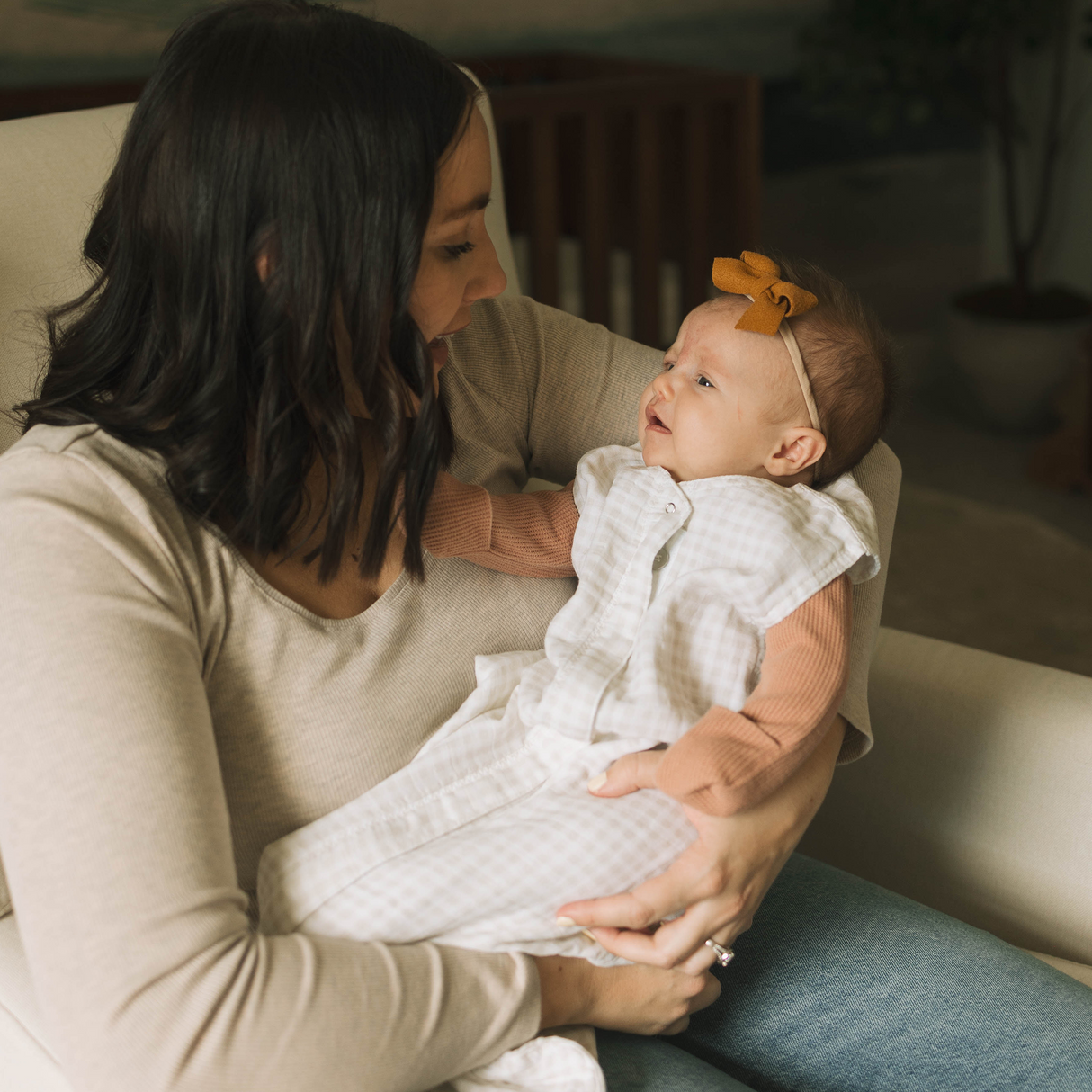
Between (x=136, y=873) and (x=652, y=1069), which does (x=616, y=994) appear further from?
(x=136, y=873)

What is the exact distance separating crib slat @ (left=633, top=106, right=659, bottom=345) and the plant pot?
138 cm

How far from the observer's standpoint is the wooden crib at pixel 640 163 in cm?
275

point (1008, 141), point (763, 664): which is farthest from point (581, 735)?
point (1008, 141)

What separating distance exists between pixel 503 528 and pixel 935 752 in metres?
0.61

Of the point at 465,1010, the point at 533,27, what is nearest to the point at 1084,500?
the point at 533,27

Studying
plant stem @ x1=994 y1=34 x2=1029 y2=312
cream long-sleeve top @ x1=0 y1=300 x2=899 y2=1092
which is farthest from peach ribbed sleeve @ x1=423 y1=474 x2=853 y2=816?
plant stem @ x1=994 y1=34 x2=1029 y2=312

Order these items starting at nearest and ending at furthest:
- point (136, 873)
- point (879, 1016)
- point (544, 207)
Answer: point (136, 873)
point (879, 1016)
point (544, 207)

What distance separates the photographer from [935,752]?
132cm

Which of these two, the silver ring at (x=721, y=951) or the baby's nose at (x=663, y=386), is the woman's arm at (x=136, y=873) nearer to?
the silver ring at (x=721, y=951)

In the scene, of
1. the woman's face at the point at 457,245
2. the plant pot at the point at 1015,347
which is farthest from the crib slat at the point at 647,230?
the woman's face at the point at 457,245

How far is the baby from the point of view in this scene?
0.88 m

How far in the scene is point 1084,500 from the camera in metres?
3.43

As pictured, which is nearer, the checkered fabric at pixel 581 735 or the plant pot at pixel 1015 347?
the checkered fabric at pixel 581 735

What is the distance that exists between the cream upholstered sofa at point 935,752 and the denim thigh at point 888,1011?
16cm
